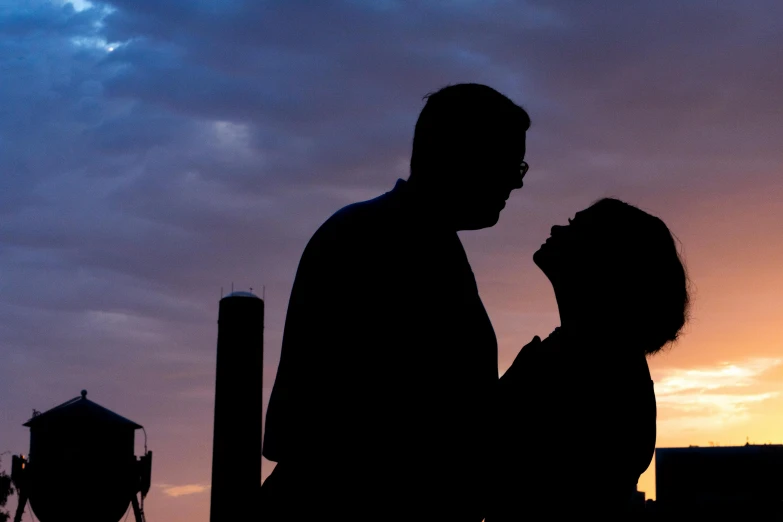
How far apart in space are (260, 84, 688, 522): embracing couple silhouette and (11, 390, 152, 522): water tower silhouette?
542 inches

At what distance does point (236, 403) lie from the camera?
2356 centimetres

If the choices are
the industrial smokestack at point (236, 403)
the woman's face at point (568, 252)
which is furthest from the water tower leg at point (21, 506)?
the woman's face at point (568, 252)

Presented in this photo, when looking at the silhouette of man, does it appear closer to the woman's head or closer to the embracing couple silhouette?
the embracing couple silhouette

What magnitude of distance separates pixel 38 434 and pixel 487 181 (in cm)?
1493

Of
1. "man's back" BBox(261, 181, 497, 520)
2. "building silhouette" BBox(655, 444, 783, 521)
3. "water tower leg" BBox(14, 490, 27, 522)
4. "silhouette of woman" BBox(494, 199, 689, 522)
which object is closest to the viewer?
"man's back" BBox(261, 181, 497, 520)

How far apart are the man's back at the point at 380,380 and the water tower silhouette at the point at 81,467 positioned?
1400 cm

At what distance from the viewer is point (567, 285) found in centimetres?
269

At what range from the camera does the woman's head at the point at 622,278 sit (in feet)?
8.77

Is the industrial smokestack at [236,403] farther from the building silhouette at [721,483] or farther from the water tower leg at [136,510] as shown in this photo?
the building silhouette at [721,483]

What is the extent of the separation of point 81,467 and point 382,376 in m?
14.6

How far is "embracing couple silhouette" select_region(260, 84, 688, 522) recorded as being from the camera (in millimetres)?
1869

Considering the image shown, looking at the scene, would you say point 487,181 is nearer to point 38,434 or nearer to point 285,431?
point 285,431

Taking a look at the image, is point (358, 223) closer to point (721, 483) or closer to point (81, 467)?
point (81, 467)

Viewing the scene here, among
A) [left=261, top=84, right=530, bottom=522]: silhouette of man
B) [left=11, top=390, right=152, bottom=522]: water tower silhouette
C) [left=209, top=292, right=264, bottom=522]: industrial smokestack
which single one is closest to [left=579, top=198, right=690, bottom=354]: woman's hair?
[left=261, top=84, right=530, bottom=522]: silhouette of man
